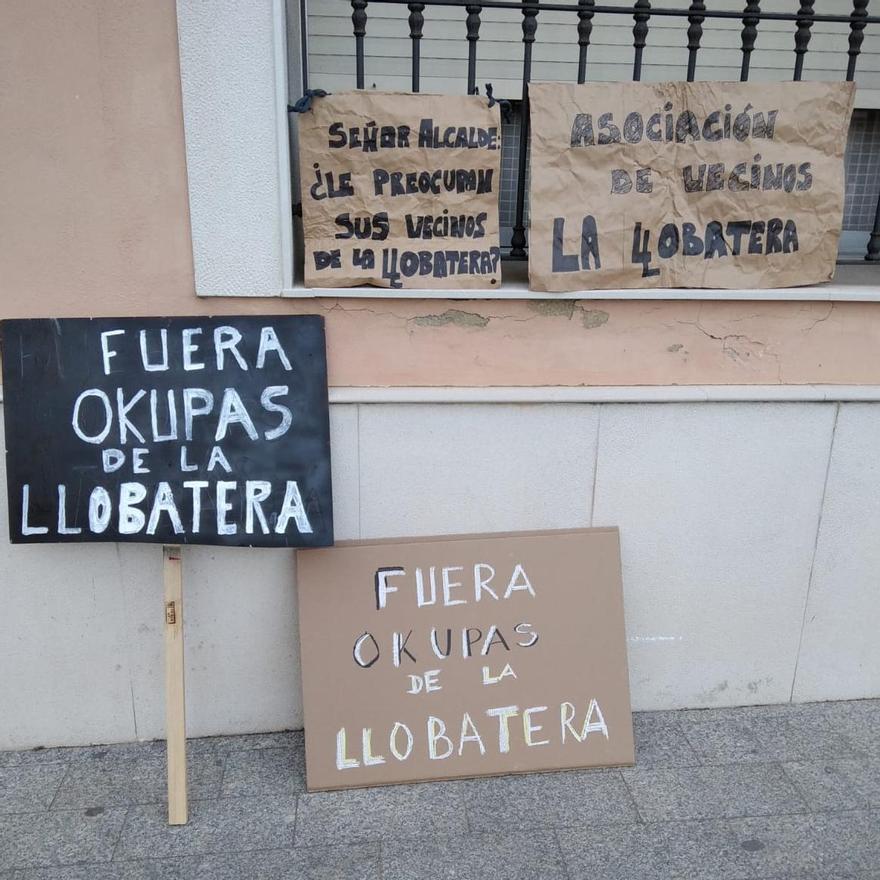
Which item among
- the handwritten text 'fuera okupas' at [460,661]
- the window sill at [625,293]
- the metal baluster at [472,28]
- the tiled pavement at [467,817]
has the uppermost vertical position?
the metal baluster at [472,28]

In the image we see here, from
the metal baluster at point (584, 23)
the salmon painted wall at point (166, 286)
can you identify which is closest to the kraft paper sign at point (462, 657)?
the salmon painted wall at point (166, 286)

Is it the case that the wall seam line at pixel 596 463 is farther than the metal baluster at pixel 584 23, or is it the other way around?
the wall seam line at pixel 596 463

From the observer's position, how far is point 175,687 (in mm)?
2596

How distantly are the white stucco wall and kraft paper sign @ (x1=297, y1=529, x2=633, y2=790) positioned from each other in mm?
142

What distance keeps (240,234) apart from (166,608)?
4.25ft

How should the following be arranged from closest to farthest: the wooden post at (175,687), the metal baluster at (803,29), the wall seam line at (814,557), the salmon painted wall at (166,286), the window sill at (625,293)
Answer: the salmon painted wall at (166,286) < the wooden post at (175,687) < the window sill at (625,293) < the metal baluster at (803,29) < the wall seam line at (814,557)

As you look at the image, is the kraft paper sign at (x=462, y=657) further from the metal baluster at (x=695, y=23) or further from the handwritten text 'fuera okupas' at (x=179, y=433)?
the metal baluster at (x=695, y=23)

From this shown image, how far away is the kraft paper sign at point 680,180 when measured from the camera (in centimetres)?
271

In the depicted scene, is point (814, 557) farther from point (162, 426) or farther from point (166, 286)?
point (166, 286)

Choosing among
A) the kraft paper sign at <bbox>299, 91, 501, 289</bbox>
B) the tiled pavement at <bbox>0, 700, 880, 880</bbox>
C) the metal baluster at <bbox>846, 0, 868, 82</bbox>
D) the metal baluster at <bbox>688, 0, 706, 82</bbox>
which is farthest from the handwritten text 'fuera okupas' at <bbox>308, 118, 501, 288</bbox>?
the tiled pavement at <bbox>0, 700, 880, 880</bbox>

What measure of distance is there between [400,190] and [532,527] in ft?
4.45

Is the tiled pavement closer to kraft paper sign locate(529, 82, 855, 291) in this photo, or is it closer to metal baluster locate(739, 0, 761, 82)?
kraft paper sign locate(529, 82, 855, 291)

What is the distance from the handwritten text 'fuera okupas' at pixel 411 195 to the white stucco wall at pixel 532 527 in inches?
20.5

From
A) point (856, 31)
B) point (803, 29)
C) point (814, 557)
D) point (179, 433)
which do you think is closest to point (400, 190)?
point (179, 433)
